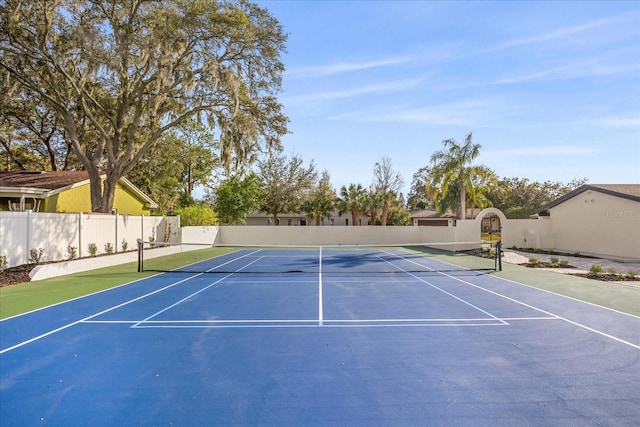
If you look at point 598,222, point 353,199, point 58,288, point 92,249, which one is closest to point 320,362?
point 58,288

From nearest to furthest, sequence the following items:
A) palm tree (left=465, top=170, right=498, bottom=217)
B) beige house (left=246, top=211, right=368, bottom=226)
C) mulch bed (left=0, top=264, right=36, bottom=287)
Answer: mulch bed (left=0, top=264, right=36, bottom=287), palm tree (left=465, top=170, right=498, bottom=217), beige house (left=246, top=211, right=368, bottom=226)

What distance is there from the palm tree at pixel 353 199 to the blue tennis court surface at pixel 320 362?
1130 inches

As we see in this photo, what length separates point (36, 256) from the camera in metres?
15.4

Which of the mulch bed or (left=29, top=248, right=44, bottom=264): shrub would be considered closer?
the mulch bed

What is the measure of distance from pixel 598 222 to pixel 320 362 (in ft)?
77.2

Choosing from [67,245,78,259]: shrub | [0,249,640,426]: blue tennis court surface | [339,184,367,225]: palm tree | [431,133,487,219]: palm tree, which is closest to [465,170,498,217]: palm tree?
[431,133,487,219]: palm tree

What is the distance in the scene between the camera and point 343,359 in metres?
6.21

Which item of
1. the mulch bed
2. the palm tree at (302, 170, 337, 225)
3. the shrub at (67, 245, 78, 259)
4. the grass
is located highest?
the palm tree at (302, 170, 337, 225)

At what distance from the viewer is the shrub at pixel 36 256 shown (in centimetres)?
1519

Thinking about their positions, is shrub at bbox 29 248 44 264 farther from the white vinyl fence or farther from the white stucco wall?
the white stucco wall

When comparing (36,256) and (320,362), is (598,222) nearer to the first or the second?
(320,362)

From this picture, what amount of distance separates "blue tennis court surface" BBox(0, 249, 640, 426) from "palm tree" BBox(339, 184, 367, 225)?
94.1 ft

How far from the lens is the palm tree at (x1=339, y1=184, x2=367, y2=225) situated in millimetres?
39656

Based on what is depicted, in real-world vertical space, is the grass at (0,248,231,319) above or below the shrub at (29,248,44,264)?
below
